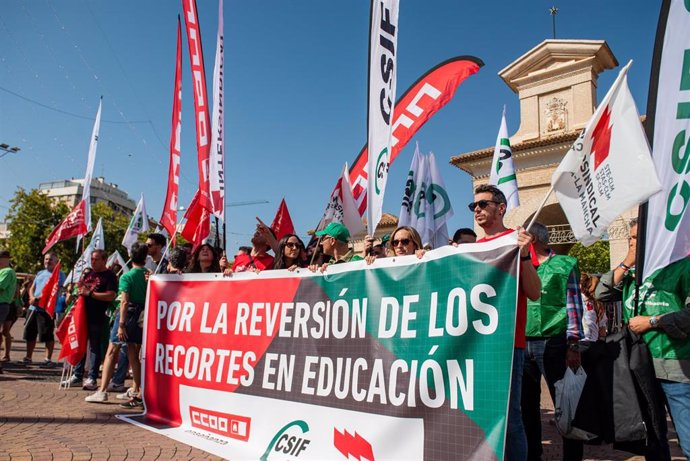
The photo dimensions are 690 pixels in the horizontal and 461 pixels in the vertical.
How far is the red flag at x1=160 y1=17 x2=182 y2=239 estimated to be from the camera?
7645 millimetres

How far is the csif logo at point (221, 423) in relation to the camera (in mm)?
4082

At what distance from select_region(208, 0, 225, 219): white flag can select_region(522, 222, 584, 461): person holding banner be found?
393 centimetres

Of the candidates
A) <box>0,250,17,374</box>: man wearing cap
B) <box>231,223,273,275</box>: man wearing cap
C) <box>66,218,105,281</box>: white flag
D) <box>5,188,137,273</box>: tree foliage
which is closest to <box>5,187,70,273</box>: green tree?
<box>5,188,137,273</box>: tree foliage

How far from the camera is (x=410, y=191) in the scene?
7.21 meters

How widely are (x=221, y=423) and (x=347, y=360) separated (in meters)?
1.54

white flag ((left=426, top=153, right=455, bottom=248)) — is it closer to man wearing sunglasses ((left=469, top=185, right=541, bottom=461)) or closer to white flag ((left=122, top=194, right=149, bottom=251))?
man wearing sunglasses ((left=469, top=185, right=541, bottom=461))

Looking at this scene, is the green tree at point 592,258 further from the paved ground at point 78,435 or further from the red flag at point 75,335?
the red flag at point 75,335

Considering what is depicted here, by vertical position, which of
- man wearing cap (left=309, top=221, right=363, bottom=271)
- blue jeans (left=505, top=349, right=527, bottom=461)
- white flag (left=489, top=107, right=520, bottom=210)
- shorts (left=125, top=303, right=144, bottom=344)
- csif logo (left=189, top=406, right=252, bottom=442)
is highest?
white flag (left=489, top=107, right=520, bottom=210)

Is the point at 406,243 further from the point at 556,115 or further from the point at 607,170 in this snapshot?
the point at 556,115

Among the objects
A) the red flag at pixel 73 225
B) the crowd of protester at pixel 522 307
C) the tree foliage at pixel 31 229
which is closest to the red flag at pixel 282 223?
the crowd of protester at pixel 522 307

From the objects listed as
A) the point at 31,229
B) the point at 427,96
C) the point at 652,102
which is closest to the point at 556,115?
the point at 427,96

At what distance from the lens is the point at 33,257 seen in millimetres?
36938

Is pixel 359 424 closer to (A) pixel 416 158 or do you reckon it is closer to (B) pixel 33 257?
(A) pixel 416 158

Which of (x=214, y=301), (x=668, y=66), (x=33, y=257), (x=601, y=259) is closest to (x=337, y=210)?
(x=214, y=301)
